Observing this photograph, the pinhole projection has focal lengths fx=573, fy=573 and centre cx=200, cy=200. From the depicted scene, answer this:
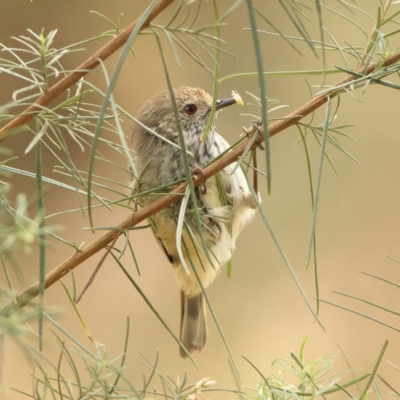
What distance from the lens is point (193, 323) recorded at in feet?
7.84

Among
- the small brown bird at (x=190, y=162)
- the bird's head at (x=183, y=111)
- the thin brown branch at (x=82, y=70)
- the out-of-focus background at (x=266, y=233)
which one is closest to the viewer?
the thin brown branch at (x=82, y=70)

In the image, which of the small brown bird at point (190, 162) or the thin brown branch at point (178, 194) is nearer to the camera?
the thin brown branch at point (178, 194)

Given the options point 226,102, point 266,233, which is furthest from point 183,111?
point 266,233

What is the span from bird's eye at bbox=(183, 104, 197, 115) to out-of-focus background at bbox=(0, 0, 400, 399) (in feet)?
4.39

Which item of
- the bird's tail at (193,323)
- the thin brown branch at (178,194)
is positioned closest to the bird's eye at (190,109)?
the bird's tail at (193,323)

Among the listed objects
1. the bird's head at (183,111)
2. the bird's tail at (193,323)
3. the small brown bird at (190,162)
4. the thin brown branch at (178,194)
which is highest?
the bird's head at (183,111)

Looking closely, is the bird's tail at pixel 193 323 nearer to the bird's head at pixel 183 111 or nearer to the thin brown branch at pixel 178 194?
the bird's head at pixel 183 111

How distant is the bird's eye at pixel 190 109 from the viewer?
6.46 ft

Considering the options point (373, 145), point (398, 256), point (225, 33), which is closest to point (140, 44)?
point (225, 33)

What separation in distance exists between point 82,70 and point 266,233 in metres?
2.82

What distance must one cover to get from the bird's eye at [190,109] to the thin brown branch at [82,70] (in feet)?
3.71

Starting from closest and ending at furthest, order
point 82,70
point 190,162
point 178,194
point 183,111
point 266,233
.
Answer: point 82,70 → point 178,194 → point 190,162 → point 183,111 → point 266,233

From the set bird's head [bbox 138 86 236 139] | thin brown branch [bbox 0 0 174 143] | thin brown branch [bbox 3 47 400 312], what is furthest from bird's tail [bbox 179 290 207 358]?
thin brown branch [bbox 0 0 174 143]

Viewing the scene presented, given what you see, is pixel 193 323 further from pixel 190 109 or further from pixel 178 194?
pixel 178 194
